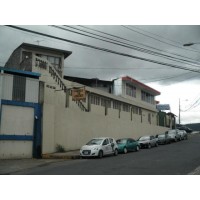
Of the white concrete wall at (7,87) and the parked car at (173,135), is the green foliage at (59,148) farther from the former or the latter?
the parked car at (173,135)

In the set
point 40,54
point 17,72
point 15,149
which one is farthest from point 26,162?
point 40,54

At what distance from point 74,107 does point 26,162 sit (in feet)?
37.2

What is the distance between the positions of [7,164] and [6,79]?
5.84 meters

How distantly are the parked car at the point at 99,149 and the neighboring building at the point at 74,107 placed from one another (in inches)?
129

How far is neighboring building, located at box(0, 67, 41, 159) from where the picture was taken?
21.3 metres

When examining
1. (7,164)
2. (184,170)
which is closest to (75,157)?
(7,164)

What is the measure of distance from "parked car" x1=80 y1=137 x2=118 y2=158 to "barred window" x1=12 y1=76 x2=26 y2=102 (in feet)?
Answer: 17.8

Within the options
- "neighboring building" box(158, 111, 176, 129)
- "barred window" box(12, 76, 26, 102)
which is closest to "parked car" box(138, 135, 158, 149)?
"barred window" box(12, 76, 26, 102)

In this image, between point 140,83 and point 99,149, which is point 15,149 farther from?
point 140,83

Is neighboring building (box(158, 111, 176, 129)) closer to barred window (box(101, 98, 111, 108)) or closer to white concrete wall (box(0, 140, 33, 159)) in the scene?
barred window (box(101, 98, 111, 108))

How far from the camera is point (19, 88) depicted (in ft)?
73.4

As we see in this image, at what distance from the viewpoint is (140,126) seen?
41.7 metres

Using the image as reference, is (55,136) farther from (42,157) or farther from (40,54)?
(40,54)

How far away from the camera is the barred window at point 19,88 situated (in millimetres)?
22094
